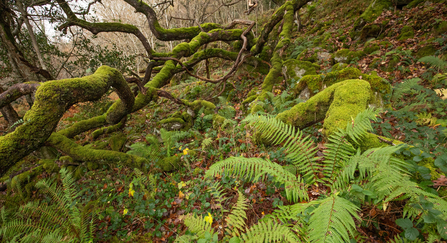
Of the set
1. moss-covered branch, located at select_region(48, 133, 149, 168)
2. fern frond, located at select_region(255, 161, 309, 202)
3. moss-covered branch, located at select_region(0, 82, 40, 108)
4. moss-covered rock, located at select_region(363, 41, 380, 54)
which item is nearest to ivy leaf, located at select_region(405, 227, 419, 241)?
fern frond, located at select_region(255, 161, 309, 202)

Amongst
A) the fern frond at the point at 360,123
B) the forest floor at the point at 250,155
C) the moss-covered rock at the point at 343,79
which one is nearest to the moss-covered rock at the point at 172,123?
the forest floor at the point at 250,155

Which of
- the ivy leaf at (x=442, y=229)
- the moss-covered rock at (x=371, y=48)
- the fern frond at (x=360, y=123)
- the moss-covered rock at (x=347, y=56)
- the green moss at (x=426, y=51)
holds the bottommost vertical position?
the ivy leaf at (x=442, y=229)

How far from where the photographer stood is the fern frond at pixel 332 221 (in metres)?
1.20

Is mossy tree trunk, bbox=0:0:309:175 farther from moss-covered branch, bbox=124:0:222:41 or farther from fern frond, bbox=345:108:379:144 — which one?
fern frond, bbox=345:108:379:144

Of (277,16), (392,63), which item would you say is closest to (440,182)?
(392,63)

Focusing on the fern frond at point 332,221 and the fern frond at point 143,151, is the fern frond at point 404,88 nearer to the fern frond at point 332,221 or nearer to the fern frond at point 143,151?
the fern frond at point 332,221

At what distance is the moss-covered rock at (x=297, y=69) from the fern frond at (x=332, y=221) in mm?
4548

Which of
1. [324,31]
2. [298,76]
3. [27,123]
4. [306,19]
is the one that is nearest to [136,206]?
[27,123]

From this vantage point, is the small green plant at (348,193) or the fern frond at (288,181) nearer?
the small green plant at (348,193)

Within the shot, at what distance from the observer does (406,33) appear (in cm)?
537

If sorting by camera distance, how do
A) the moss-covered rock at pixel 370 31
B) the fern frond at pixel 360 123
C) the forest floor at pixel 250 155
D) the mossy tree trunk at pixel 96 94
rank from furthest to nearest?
the moss-covered rock at pixel 370 31 → the mossy tree trunk at pixel 96 94 → the forest floor at pixel 250 155 → the fern frond at pixel 360 123

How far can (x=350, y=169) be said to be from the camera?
169 cm

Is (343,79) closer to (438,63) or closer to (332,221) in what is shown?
(438,63)

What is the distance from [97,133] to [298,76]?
6.59 m
